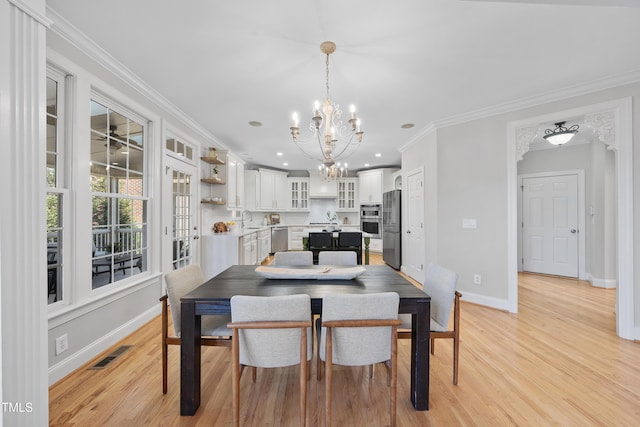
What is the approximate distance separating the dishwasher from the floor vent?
5114 millimetres

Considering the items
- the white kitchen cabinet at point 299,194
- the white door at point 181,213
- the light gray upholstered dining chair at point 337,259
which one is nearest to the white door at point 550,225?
the light gray upholstered dining chair at point 337,259

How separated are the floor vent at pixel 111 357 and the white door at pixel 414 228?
4.06 m

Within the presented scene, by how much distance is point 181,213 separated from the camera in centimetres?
382

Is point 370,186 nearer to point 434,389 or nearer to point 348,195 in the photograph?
point 348,195

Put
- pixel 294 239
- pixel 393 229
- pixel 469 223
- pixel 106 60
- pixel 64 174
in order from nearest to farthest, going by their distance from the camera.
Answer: pixel 64 174
pixel 106 60
pixel 469 223
pixel 393 229
pixel 294 239

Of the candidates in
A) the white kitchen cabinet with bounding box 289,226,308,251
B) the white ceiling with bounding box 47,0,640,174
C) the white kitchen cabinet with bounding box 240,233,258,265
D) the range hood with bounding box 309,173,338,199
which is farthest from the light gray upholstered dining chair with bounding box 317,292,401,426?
the range hood with bounding box 309,173,338,199

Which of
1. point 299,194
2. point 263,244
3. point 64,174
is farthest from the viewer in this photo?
point 299,194

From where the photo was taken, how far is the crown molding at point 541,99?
2660 mm

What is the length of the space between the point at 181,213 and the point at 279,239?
3970 mm

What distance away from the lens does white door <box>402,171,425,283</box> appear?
454 centimetres

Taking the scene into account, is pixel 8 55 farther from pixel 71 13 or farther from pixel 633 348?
pixel 633 348

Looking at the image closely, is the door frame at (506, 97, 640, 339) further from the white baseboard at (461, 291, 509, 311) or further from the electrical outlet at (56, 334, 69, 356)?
the electrical outlet at (56, 334, 69, 356)

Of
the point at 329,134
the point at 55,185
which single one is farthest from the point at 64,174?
the point at 329,134

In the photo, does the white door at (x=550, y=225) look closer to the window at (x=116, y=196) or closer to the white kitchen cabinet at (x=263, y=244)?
the white kitchen cabinet at (x=263, y=244)
